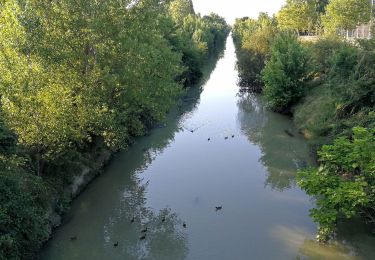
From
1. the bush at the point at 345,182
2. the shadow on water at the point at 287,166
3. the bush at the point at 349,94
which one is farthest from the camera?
the bush at the point at 349,94

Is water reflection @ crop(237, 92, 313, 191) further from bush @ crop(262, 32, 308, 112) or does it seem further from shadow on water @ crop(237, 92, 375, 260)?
bush @ crop(262, 32, 308, 112)

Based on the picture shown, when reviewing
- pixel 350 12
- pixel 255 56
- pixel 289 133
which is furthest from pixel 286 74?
pixel 350 12

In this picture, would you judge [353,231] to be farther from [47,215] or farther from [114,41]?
[114,41]

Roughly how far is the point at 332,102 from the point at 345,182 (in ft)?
42.7

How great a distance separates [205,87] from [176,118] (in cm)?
2021

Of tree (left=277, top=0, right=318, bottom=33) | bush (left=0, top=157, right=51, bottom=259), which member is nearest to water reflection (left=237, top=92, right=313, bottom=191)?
bush (left=0, top=157, right=51, bottom=259)

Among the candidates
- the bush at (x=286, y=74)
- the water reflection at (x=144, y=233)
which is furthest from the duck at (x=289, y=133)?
the water reflection at (x=144, y=233)

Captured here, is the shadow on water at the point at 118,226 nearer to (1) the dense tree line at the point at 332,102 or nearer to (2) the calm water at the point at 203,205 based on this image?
(2) the calm water at the point at 203,205

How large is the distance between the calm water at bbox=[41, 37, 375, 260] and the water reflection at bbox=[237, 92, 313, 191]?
81 mm

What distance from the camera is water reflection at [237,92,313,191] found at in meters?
26.3

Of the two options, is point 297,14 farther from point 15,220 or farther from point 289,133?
point 15,220

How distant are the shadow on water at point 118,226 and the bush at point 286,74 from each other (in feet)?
53.6

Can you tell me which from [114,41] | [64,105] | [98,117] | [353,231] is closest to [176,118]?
[114,41]

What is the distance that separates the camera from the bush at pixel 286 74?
3781cm
